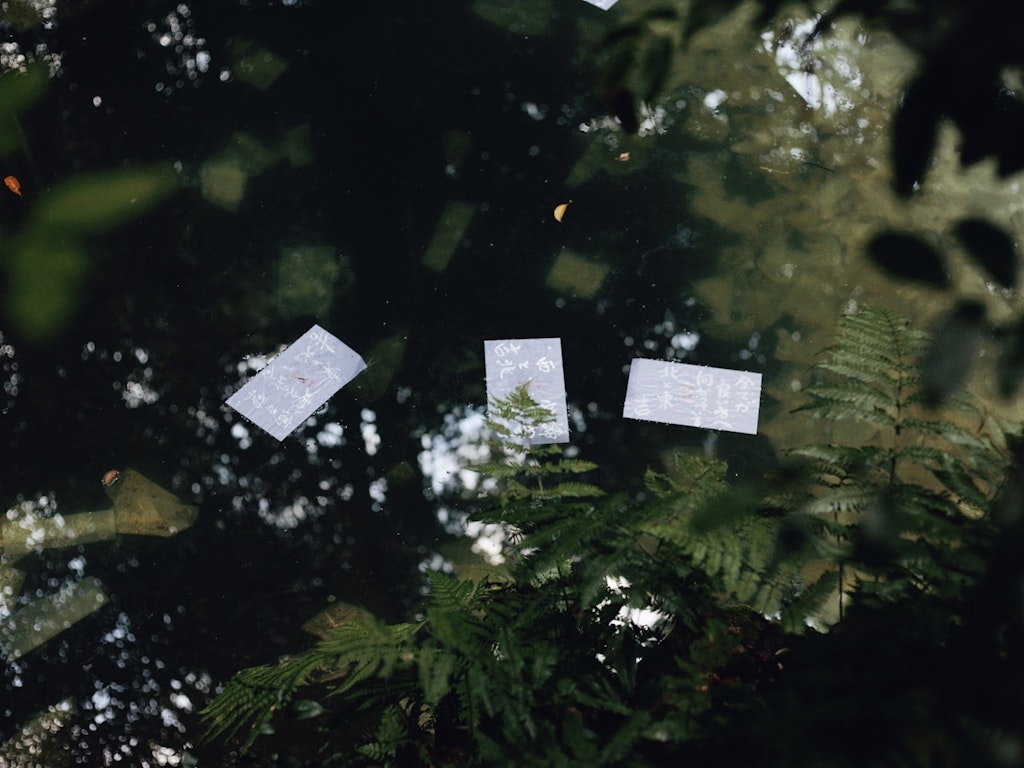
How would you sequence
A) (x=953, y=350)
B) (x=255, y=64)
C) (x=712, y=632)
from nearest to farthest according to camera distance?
(x=953, y=350) → (x=712, y=632) → (x=255, y=64)

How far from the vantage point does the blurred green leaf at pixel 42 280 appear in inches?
22.3

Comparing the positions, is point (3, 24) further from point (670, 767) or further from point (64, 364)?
point (670, 767)

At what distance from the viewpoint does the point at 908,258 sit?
1.75 ft

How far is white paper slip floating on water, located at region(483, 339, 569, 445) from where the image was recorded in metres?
2.13

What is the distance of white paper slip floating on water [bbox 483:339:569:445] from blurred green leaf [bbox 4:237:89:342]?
1573mm

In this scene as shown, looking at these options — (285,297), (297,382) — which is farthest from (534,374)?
(285,297)

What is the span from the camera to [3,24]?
277 cm

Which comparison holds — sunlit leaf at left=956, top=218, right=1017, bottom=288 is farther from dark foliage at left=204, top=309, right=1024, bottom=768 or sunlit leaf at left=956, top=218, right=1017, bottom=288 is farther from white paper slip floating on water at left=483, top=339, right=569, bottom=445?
white paper slip floating on water at left=483, top=339, right=569, bottom=445

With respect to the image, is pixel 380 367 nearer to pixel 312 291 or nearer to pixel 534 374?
pixel 312 291

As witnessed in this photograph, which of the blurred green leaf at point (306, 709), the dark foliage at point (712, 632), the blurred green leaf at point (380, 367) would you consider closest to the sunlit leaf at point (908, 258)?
the dark foliage at point (712, 632)

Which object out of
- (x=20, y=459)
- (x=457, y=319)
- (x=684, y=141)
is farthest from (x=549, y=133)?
(x=20, y=459)

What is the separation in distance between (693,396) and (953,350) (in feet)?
5.48

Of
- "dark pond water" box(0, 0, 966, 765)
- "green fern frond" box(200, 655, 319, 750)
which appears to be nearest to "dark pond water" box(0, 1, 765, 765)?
"dark pond water" box(0, 0, 966, 765)

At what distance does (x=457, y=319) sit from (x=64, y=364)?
1178mm
